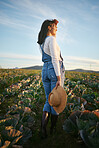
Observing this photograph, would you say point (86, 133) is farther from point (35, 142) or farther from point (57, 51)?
point (57, 51)

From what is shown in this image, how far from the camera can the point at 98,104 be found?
354cm

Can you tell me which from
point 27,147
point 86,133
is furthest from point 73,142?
point 27,147

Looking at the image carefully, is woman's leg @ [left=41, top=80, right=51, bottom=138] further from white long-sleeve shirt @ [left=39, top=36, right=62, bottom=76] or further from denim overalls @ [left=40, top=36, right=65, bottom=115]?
white long-sleeve shirt @ [left=39, top=36, right=62, bottom=76]

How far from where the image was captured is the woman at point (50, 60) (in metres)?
2.22

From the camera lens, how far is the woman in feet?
7.28

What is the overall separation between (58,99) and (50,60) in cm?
72

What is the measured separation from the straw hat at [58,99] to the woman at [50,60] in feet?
0.33

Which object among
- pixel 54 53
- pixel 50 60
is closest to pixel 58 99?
pixel 50 60

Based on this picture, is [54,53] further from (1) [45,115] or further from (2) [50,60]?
(1) [45,115]

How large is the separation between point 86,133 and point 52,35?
1.75m

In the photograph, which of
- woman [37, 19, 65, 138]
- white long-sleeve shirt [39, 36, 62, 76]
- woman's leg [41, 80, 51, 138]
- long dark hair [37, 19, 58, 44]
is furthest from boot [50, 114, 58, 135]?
long dark hair [37, 19, 58, 44]

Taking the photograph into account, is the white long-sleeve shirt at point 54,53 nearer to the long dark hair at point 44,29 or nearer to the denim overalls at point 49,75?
the denim overalls at point 49,75

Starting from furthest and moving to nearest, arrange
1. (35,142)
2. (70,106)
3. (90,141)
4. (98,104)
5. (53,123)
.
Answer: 1. (98,104)
2. (70,106)
3. (53,123)
4. (35,142)
5. (90,141)

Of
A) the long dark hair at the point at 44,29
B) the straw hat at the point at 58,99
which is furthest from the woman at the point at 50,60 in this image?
the straw hat at the point at 58,99
